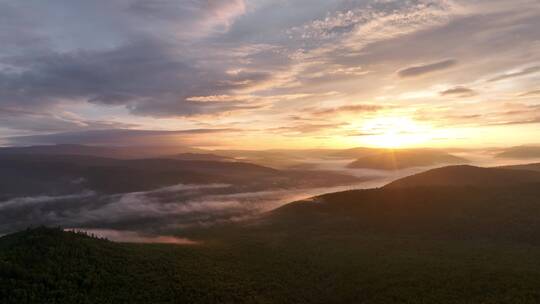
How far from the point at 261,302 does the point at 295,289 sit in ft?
39.4

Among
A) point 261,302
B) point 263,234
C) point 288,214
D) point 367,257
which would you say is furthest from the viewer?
point 288,214

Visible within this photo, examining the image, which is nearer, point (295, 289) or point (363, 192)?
point (295, 289)

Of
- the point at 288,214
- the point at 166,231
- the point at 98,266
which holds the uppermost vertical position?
the point at 98,266

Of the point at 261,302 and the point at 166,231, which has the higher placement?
the point at 261,302

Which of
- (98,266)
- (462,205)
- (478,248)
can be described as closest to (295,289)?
(98,266)

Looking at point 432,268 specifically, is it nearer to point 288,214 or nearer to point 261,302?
point 261,302

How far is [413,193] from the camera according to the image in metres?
187

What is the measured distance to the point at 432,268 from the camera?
255 ft

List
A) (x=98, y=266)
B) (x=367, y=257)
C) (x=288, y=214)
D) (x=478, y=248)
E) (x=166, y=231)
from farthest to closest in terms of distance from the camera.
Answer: (x=166, y=231), (x=288, y=214), (x=478, y=248), (x=367, y=257), (x=98, y=266)

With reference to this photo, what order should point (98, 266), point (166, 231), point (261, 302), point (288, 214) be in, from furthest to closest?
point (166, 231) < point (288, 214) < point (98, 266) < point (261, 302)

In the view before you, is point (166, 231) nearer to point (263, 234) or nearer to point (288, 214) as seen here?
point (288, 214)

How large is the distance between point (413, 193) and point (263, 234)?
98179 mm

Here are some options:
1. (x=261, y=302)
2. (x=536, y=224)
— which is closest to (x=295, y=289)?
(x=261, y=302)

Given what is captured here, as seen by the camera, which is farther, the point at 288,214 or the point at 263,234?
the point at 288,214
